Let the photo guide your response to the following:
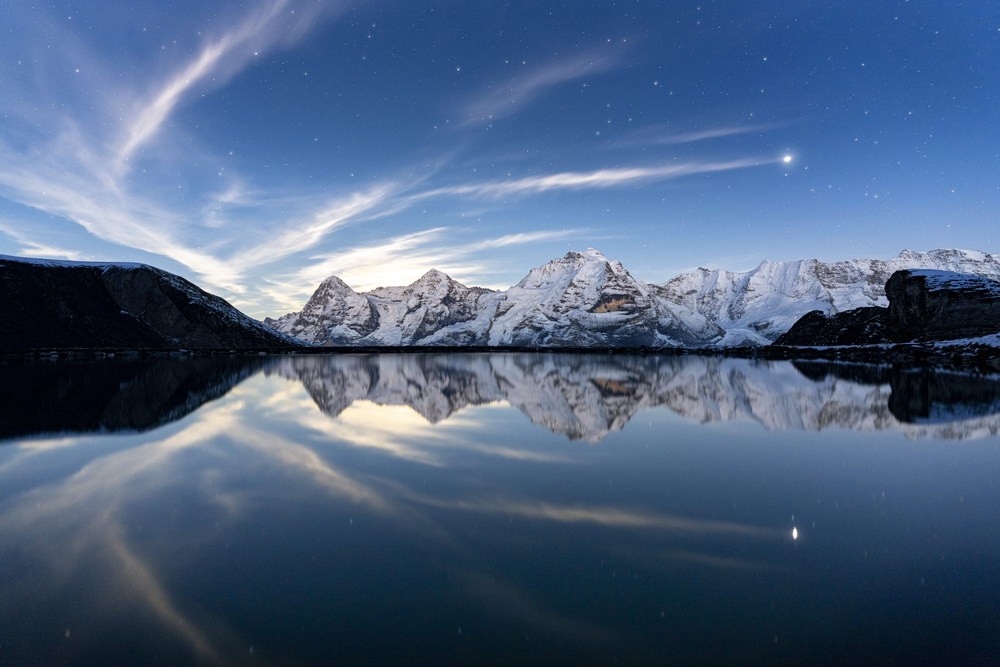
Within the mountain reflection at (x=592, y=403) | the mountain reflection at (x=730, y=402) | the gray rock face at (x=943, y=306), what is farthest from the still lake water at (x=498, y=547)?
the gray rock face at (x=943, y=306)

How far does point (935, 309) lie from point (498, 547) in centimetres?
15512

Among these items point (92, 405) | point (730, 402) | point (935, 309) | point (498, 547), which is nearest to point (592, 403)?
point (730, 402)

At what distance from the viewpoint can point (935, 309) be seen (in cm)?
12506

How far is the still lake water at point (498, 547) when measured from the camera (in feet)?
21.8

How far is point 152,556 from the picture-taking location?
31.0 ft

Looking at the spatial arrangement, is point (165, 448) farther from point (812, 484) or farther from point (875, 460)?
point (875, 460)

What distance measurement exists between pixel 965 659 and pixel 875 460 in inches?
536

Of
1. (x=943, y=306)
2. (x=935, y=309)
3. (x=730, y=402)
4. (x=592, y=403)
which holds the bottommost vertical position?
(x=592, y=403)

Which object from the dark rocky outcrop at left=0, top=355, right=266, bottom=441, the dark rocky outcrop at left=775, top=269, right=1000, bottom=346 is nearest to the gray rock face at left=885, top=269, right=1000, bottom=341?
the dark rocky outcrop at left=775, top=269, right=1000, bottom=346

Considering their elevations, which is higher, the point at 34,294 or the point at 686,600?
the point at 34,294

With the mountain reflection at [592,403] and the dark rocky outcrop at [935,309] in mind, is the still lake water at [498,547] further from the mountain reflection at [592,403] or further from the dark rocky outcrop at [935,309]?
the dark rocky outcrop at [935,309]

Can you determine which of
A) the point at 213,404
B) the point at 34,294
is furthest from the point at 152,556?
the point at 34,294

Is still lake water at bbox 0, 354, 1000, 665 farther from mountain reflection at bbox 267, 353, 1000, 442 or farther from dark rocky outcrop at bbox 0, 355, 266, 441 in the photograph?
mountain reflection at bbox 267, 353, 1000, 442

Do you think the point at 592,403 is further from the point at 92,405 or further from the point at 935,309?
the point at 935,309
